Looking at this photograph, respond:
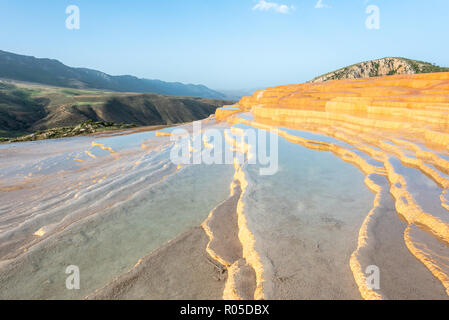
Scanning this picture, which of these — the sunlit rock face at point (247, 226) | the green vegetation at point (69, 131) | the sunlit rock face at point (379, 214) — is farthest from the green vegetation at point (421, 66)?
the green vegetation at point (69, 131)

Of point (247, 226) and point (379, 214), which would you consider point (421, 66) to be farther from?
point (247, 226)

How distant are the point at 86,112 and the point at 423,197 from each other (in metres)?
56.7

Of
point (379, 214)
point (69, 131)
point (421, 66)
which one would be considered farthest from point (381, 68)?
point (379, 214)

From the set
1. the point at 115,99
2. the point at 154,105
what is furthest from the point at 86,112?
the point at 154,105

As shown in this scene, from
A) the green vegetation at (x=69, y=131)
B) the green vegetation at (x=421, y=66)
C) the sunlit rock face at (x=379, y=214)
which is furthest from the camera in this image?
the green vegetation at (x=421, y=66)

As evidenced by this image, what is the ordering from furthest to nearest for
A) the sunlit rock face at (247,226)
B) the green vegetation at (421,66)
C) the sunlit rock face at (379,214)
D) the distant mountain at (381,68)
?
the distant mountain at (381,68), the green vegetation at (421,66), the sunlit rock face at (247,226), the sunlit rock face at (379,214)

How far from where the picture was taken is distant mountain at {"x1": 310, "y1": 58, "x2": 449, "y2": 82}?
143 ft

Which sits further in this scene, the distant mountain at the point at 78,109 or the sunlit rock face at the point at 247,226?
the distant mountain at the point at 78,109

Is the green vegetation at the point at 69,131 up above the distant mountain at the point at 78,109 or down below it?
below

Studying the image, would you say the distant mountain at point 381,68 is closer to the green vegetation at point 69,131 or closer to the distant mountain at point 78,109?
the distant mountain at point 78,109

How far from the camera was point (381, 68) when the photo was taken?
4812 cm

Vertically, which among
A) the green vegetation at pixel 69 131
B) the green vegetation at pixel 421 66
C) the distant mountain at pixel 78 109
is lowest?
the green vegetation at pixel 69 131

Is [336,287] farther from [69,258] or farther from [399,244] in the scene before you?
[69,258]

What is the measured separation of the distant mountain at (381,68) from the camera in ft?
143
